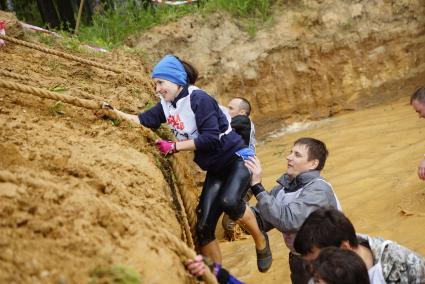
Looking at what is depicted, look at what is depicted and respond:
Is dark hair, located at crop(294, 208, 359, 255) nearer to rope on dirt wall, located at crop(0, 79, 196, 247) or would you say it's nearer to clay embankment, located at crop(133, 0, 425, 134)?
rope on dirt wall, located at crop(0, 79, 196, 247)

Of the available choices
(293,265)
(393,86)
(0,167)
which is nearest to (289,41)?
(393,86)

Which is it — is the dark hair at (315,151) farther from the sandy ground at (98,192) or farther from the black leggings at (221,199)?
the sandy ground at (98,192)

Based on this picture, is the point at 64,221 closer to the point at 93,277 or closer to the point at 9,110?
the point at 93,277

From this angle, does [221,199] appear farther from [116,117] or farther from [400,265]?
[400,265]

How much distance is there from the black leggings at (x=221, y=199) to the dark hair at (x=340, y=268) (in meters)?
1.23

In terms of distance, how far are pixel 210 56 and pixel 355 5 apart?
3.14m

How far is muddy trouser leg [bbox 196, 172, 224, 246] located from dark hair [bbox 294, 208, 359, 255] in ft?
3.36

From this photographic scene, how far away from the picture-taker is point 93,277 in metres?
1.50

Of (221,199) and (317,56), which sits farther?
(317,56)

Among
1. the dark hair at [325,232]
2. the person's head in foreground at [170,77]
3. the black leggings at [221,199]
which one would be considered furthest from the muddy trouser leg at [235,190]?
the dark hair at [325,232]

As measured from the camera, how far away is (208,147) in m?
3.10

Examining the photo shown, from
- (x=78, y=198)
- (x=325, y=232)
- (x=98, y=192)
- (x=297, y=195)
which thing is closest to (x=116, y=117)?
(x=98, y=192)

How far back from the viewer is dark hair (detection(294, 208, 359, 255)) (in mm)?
2131

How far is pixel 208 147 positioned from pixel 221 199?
0.36m
